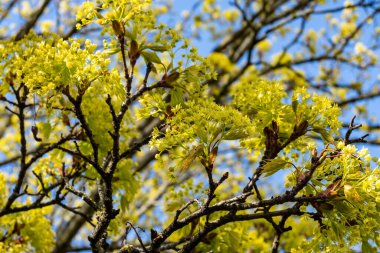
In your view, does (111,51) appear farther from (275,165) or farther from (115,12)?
(275,165)

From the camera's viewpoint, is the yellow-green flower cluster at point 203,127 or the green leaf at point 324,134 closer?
the yellow-green flower cluster at point 203,127

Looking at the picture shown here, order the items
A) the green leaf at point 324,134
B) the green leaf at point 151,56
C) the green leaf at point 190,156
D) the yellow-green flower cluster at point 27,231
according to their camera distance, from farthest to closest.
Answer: the yellow-green flower cluster at point 27,231
the green leaf at point 151,56
the green leaf at point 324,134
the green leaf at point 190,156

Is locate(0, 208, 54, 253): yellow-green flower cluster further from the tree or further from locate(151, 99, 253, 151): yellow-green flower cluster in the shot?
locate(151, 99, 253, 151): yellow-green flower cluster

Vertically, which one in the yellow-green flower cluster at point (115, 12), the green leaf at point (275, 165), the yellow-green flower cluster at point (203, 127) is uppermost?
the yellow-green flower cluster at point (115, 12)

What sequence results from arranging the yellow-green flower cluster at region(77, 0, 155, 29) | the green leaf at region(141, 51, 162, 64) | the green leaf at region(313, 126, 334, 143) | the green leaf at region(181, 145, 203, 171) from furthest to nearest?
the green leaf at region(141, 51, 162, 64)
the yellow-green flower cluster at region(77, 0, 155, 29)
the green leaf at region(313, 126, 334, 143)
the green leaf at region(181, 145, 203, 171)

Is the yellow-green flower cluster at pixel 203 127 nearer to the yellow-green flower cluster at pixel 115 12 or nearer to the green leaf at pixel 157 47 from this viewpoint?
the green leaf at pixel 157 47

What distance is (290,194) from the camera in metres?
2.42

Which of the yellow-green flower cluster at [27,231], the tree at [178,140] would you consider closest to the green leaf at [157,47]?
the tree at [178,140]

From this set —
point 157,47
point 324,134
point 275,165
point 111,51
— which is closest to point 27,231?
point 111,51

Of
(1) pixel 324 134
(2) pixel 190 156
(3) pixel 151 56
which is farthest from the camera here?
(3) pixel 151 56

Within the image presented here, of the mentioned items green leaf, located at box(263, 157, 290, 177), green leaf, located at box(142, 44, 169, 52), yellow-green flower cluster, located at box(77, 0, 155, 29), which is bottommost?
green leaf, located at box(263, 157, 290, 177)

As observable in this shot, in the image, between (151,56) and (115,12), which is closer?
(115,12)

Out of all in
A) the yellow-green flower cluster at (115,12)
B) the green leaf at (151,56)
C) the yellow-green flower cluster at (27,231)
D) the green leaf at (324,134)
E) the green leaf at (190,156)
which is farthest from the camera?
the yellow-green flower cluster at (27,231)

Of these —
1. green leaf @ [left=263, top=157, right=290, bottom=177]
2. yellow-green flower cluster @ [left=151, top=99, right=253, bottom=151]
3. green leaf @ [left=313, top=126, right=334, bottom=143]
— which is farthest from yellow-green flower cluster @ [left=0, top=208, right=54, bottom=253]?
green leaf @ [left=313, top=126, right=334, bottom=143]
